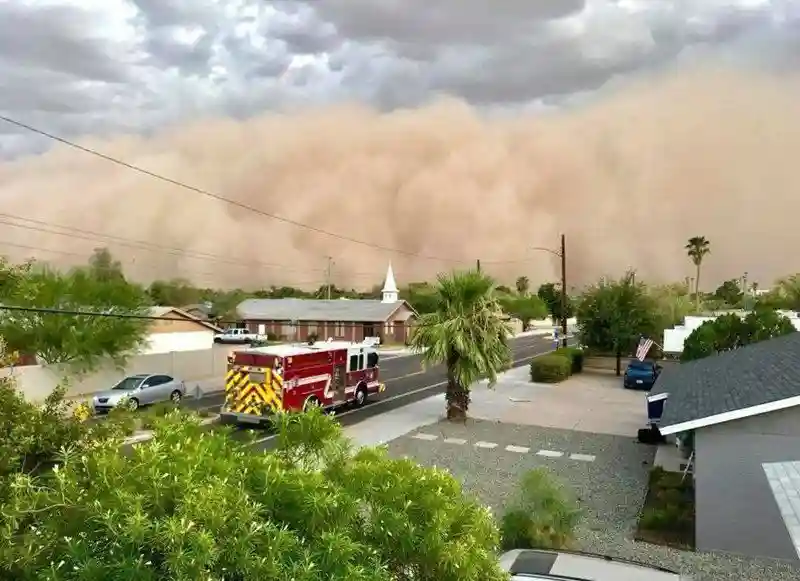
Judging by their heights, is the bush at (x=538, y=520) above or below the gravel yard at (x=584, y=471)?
above

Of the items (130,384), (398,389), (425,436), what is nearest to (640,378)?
(398,389)

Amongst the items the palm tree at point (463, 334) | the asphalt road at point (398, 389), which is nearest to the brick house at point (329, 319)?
the asphalt road at point (398, 389)

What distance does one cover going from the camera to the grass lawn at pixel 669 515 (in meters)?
12.9

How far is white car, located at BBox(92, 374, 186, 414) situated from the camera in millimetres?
26281

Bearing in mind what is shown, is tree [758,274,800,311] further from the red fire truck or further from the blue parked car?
the red fire truck

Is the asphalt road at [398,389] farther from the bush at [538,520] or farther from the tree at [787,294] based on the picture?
the tree at [787,294]

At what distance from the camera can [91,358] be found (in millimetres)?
30703

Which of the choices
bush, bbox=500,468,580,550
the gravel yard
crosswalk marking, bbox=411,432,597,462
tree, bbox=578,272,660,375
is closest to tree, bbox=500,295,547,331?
tree, bbox=578,272,660,375

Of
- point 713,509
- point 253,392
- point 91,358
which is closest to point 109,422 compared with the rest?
point 713,509

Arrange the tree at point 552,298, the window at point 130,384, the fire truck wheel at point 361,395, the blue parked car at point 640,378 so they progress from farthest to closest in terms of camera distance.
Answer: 1. the tree at point 552,298
2. the blue parked car at point 640,378
3. the fire truck wheel at point 361,395
4. the window at point 130,384

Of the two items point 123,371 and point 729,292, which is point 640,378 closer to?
point 123,371

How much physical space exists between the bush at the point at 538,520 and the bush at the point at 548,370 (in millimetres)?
28216

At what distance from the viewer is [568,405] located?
3102 centimetres

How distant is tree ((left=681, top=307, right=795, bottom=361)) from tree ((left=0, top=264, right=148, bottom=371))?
90.3 ft
